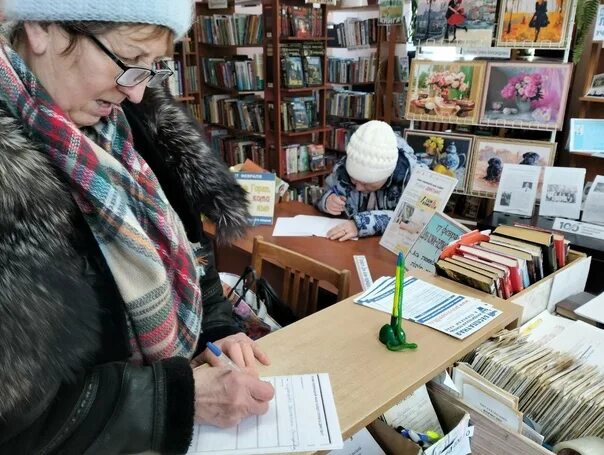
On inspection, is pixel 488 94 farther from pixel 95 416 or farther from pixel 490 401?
pixel 95 416

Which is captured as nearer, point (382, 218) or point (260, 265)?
point (260, 265)

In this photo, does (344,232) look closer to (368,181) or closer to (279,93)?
(368,181)

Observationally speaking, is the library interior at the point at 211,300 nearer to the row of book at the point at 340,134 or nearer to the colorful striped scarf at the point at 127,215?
the colorful striped scarf at the point at 127,215

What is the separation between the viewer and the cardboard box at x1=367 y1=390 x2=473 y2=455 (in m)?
0.83

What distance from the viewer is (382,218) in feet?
7.27

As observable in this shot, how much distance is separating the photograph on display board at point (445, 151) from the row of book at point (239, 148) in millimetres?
2120

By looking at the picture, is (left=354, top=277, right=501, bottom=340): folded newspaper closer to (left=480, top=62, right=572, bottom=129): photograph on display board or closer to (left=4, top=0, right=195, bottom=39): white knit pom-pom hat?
(left=4, top=0, right=195, bottom=39): white knit pom-pom hat

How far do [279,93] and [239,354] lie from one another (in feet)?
12.2

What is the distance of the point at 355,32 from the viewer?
5316 millimetres

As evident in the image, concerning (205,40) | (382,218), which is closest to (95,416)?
(382,218)

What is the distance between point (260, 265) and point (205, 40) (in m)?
3.97

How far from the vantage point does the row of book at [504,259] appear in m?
1.16

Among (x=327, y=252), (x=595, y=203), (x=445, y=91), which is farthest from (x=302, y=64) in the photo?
(x=595, y=203)

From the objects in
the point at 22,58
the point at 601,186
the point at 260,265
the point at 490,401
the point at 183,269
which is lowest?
the point at 260,265
